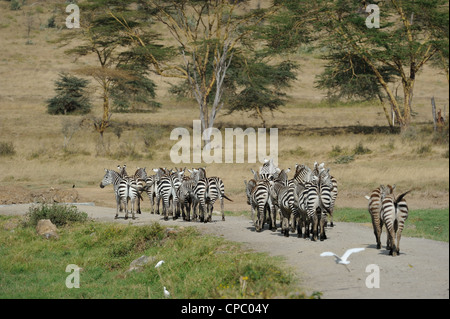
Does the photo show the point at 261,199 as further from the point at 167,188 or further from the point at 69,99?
the point at 69,99

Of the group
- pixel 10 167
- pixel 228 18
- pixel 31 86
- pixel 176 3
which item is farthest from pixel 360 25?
pixel 31 86

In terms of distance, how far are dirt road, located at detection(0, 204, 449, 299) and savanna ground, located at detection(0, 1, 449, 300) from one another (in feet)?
5.12

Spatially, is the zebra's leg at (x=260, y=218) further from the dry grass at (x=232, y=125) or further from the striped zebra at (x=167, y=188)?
the dry grass at (x=232, y=125)

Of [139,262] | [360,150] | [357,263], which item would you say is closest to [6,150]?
[360,150]

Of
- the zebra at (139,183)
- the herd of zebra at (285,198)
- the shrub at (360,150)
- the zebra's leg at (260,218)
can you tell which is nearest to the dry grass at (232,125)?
the shrub at (360,150)

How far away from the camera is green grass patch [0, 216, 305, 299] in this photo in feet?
33.2

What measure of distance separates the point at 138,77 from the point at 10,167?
1115cm

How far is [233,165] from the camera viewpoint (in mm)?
29297

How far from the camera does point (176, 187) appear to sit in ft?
56.9

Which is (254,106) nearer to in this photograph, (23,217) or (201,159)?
(201,159)

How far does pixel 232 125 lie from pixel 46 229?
28.6m

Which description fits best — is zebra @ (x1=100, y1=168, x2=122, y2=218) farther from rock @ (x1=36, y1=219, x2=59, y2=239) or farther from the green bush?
rock @ (x1=36, y1=219, x2=59, y2=239)

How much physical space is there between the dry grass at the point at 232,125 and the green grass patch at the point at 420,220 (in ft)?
3.47

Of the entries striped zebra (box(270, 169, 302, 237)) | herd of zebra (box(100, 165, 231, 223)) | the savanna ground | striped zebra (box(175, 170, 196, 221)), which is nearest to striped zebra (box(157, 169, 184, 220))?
herd of zebra (box(100, 165, 231, 223))
